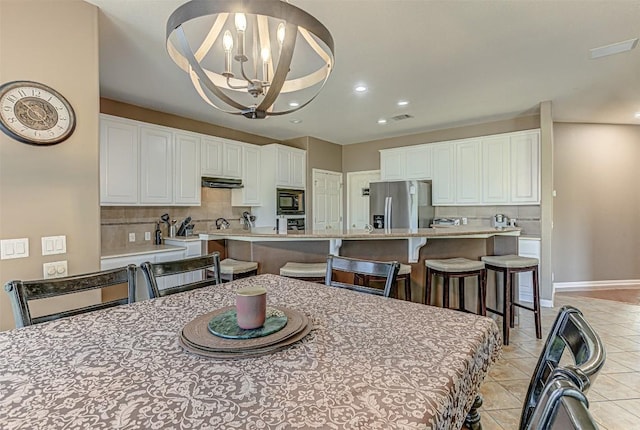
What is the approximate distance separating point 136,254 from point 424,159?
4494 mm

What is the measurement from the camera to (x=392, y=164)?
5867 millimetres

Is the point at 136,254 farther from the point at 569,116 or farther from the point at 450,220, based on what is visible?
the point at 569,116

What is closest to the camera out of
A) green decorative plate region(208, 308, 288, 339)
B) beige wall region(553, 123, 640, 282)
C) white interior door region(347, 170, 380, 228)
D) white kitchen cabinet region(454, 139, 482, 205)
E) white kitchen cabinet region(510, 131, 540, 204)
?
green decorative plate region(208, 308, 288, 339)

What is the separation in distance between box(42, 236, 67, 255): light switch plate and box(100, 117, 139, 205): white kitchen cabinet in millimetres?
1697

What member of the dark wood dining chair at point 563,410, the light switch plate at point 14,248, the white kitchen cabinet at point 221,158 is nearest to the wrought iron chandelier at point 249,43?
the dark wood dining chair at point 563,410

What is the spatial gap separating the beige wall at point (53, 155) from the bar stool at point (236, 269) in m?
1.01

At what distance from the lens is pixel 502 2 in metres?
2.14

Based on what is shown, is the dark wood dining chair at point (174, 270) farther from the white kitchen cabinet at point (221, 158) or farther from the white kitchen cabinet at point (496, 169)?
the white kitchen cabinet at point (496, 169)

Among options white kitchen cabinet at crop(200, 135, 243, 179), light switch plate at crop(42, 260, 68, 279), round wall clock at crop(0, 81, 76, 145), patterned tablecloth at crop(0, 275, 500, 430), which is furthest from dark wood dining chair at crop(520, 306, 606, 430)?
white kitchen cabinet at crop(200, 135, 243, 179)

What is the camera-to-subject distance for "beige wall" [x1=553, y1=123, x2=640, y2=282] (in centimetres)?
515

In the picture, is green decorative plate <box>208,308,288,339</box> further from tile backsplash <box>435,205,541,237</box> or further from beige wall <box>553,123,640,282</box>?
beige wall <box>553,123,640,282</box>

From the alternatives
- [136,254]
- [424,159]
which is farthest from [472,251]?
[136,254]

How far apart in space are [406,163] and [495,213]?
64.8 inches

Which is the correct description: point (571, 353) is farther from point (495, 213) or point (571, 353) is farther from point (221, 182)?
point (495, 213)
